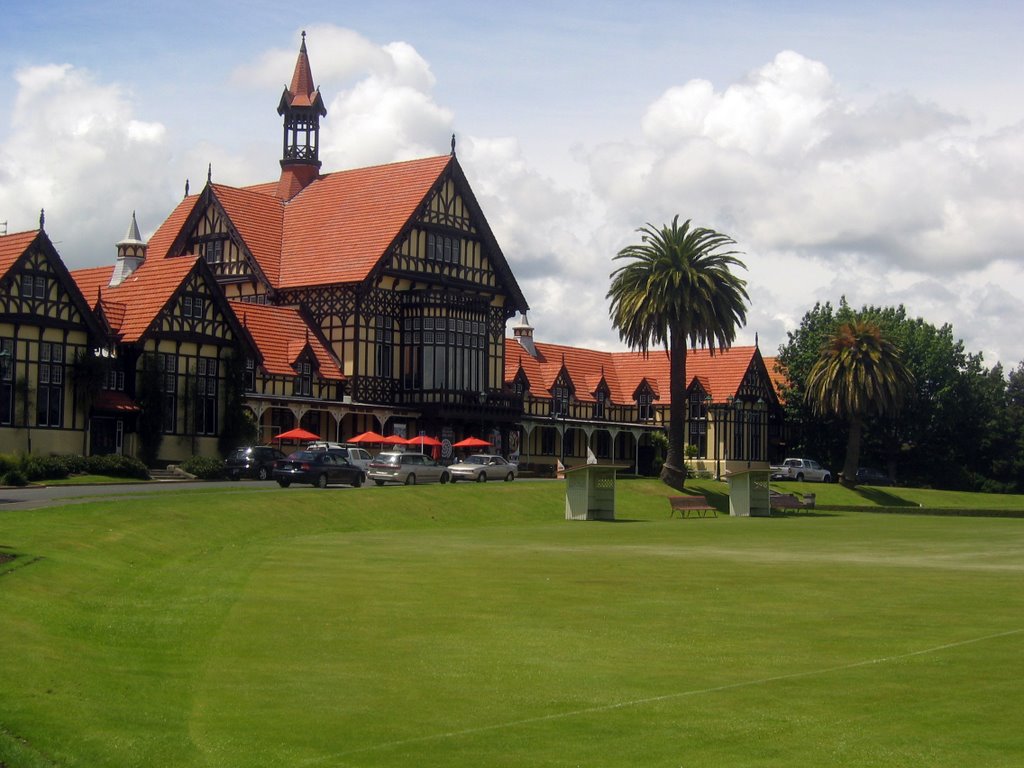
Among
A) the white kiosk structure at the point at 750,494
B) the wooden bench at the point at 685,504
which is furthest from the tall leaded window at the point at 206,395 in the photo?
the white kiosk structure at the point at 750,494

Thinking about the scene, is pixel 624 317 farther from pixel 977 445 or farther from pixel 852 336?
pixel 977 445

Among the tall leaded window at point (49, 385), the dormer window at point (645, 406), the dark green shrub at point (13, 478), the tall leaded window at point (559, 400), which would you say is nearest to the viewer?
the dark green shrub at point (13, 478)

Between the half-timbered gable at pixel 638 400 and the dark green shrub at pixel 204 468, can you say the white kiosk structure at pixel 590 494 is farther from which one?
the half-timbered gable at pixel 638 400

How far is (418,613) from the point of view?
74.7ft

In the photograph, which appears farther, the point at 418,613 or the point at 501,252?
the point at 501,252

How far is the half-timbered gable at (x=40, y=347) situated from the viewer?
198 ft

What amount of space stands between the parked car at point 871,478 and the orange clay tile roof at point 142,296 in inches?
1995

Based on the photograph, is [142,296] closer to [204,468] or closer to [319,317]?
[204,468]

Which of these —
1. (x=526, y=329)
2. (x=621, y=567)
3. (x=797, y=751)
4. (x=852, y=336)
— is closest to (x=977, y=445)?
(x=852, y=336)

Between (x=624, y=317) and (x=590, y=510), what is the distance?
63.1ft

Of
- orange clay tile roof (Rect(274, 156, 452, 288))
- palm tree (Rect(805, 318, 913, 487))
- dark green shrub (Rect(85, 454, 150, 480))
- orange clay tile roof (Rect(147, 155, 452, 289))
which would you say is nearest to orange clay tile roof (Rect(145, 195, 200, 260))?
orange clay tile roof (Rect(147, 155, 452, 289))

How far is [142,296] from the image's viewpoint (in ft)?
225

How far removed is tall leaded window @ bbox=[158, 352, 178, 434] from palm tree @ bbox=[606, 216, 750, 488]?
2232 cm

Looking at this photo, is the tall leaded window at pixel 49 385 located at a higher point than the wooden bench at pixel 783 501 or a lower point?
higher
